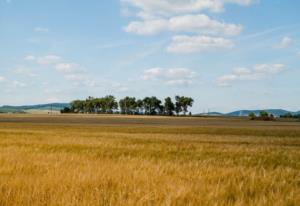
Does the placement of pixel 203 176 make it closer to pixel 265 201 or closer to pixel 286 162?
pixel 265 201

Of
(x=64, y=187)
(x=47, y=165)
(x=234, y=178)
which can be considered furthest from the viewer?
(x=47, y=165)

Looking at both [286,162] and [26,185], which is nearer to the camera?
[26,185]

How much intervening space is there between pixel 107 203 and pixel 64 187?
1158mm

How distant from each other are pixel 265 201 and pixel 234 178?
90.7 inches

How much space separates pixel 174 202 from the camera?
5.60 metres

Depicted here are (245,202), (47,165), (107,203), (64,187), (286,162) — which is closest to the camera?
(107,203)

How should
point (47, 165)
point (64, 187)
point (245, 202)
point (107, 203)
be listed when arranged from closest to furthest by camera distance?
point (107, 203), point (245, 202), point (64, 187), point (47, 165)

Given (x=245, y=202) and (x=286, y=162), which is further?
(x=286, y=162)

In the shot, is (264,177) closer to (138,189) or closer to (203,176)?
(203,176)

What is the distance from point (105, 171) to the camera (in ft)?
27.1

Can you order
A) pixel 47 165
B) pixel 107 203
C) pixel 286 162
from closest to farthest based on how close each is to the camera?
1. pixel 107 203
2. pixel 47 165
3. pixel 286 162

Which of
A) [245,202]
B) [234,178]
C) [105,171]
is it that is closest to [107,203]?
[245,202]

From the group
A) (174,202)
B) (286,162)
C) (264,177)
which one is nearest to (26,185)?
(174,202)

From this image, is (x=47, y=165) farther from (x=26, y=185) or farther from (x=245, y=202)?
(x=245, y=202)
